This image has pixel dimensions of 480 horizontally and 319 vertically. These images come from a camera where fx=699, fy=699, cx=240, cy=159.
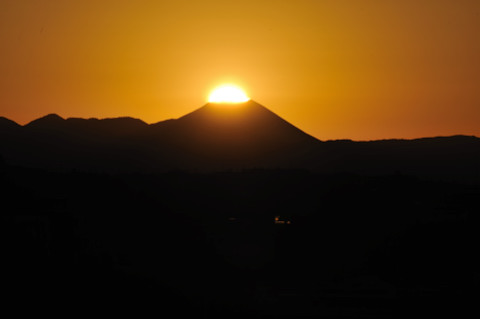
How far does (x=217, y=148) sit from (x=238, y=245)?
39.5 m

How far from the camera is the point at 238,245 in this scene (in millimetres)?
38812

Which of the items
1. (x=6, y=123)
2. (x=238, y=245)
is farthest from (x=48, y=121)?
(x=238, y=245)

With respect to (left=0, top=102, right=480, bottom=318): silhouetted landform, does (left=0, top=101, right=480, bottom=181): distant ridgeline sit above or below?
above

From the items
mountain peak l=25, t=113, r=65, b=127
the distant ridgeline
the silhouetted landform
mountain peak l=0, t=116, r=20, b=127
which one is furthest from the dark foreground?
mountain peak l=25, t=113, r=65, b=127

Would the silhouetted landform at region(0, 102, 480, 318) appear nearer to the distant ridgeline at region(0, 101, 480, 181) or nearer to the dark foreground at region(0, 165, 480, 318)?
the dark foreground at region(0, 165, 480, 318)

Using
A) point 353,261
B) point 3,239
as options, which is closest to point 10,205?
point 3,239

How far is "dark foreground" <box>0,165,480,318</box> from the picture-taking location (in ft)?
66.6

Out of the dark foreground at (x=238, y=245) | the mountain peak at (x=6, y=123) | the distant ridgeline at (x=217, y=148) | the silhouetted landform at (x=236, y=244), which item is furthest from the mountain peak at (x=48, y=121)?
the dark foreground at (x=238, y=245)

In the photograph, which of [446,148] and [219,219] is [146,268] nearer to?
[219,219]

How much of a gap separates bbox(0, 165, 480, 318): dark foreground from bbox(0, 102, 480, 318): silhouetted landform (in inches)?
3.1

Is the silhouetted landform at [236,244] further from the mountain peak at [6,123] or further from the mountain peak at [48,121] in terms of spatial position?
the mountain peak at [48,121]

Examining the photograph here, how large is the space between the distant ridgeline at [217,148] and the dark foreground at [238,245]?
2039 centimetres

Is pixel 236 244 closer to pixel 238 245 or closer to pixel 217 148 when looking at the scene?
pixel 238 245

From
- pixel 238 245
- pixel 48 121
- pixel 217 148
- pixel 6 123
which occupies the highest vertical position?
pixel 48 121
